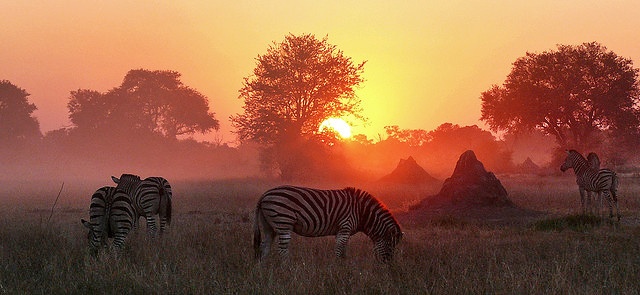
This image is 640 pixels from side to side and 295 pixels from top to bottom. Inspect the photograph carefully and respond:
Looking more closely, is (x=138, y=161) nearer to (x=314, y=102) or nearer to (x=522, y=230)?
(x=314, y=102)

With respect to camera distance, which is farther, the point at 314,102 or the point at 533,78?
the point at 533,78

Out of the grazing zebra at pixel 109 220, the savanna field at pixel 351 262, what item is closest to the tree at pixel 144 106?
the savanna field at pixel 351 262

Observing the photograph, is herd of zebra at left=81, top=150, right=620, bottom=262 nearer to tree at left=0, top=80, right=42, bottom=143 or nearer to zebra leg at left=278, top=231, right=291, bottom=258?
zebra leg at left=278, top=231, right=291, bottom=258

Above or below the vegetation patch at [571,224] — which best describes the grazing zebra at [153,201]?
above

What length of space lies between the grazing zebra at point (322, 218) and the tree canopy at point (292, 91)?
101 ft

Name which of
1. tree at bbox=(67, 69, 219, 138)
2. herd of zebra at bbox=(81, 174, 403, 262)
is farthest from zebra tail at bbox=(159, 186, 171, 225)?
tree at bbox=(67, 69, 219, 138)

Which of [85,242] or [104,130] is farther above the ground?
[104,130]

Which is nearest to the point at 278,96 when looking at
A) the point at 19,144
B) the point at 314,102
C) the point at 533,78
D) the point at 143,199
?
the point at 314,102

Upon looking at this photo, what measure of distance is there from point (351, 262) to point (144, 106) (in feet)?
230

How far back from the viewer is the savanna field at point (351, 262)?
27.1 feet

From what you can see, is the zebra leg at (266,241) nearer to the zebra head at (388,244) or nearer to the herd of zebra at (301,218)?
the herd of zebra at (301,218)

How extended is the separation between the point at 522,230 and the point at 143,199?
10639 millimetres

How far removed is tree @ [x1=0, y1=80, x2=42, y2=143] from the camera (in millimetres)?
68750

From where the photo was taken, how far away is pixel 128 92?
7400cm
